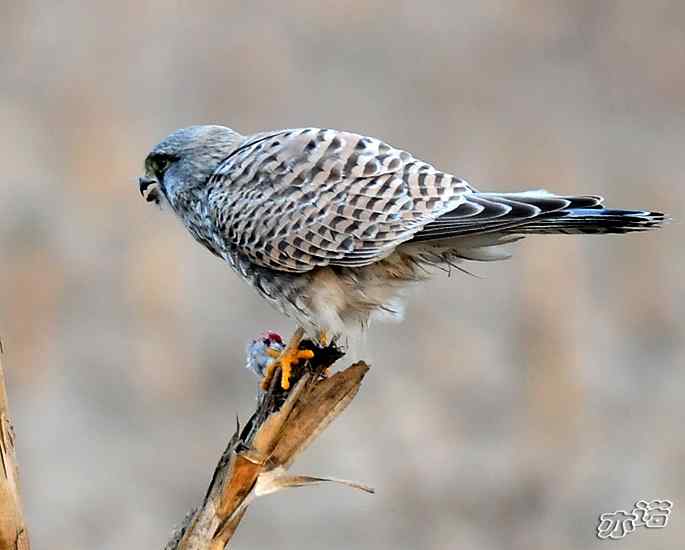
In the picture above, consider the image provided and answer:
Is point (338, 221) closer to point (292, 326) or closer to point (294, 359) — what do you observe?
point (294, 359)

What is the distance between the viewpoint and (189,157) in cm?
318

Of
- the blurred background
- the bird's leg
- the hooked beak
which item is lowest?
the bird's leg

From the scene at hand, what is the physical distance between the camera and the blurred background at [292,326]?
6.05 meters

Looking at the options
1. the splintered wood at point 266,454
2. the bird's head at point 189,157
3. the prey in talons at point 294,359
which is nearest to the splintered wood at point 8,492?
the splintered wood at point 266,454

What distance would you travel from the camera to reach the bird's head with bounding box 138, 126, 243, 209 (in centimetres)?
316

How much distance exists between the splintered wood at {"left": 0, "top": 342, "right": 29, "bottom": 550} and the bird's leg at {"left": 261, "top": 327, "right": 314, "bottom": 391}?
654mm

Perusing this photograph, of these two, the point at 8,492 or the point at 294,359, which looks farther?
the point at 294,359

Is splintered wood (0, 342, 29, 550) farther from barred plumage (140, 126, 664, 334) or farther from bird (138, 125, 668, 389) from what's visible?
barred plumage (140, 126, 664, 334)

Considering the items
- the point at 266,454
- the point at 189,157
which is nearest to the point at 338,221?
the point at 189,157

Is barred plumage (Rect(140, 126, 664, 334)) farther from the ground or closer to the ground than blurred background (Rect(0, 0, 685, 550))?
closer to the ground

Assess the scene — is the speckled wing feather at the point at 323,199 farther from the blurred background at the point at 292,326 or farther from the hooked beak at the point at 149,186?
the blurred background at the point at 292,326

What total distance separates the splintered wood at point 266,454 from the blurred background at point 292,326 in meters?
3.16

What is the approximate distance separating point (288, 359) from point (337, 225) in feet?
1.14

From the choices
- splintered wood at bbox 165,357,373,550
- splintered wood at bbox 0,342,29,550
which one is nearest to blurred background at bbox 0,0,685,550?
splintered wood at bbox 165,357,373,550
